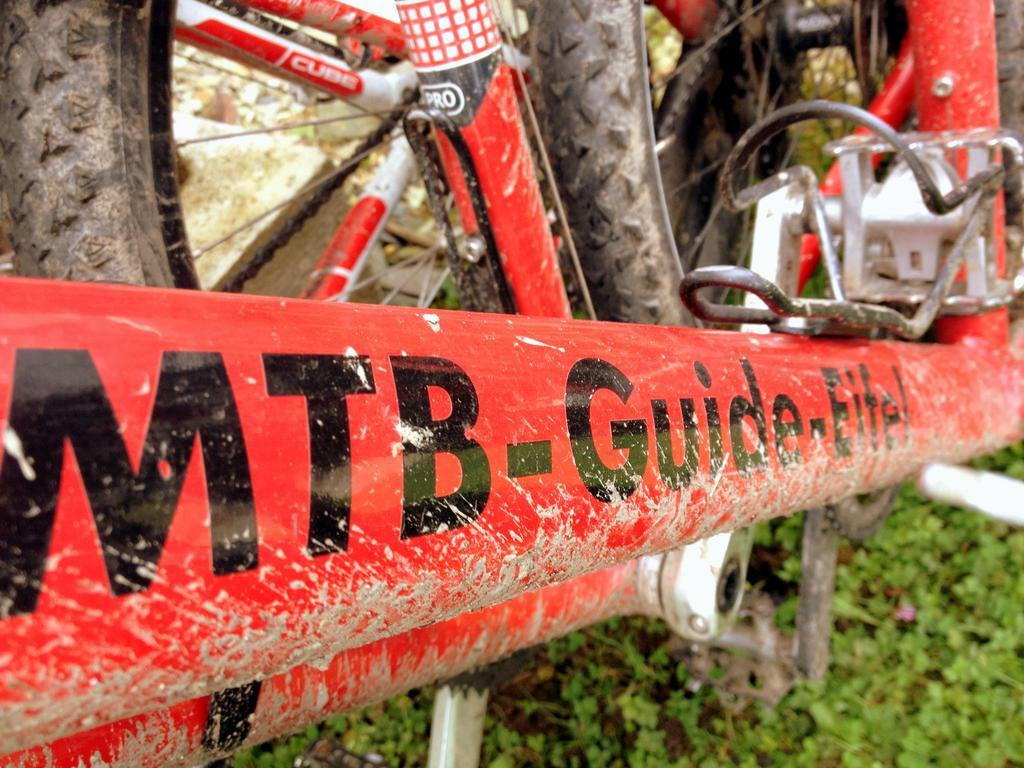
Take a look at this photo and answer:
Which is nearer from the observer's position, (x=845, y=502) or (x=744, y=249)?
(x=845, y=502)

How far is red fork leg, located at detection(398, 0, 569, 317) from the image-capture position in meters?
0.82

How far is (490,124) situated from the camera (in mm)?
859

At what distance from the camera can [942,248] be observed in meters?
1.03

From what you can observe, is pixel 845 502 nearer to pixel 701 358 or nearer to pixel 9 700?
pixel 701 358

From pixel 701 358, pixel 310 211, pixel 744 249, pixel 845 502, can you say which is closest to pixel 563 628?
pixel 701 358

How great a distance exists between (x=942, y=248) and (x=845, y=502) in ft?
1.22

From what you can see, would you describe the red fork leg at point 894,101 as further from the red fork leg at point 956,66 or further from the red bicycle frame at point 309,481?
the red bicycle frame at point 309,481

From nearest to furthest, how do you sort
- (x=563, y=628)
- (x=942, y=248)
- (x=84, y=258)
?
(x=84, y=258) → (x=563, y=628) → (x=942, y=248)

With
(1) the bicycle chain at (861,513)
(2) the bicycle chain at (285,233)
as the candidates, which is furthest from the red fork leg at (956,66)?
(2) the bicycle chain at (285,233)

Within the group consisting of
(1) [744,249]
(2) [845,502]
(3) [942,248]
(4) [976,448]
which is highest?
(3) [942,248]

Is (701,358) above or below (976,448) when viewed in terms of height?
above

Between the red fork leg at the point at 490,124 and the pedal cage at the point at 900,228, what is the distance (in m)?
0.20

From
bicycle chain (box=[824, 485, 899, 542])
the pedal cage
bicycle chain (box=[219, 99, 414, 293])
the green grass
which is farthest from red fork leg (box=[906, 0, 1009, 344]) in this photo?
bicycle chain (box=[219, 99, 414, 293])

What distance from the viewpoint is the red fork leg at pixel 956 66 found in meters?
1.04
